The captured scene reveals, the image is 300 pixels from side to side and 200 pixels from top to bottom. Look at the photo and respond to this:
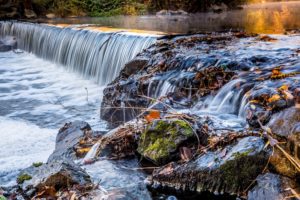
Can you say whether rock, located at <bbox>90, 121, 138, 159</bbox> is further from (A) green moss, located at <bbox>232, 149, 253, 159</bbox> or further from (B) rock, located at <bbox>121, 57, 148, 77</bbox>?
(B) rock, located at <bbox>121, 57, 148, 77</bbox>

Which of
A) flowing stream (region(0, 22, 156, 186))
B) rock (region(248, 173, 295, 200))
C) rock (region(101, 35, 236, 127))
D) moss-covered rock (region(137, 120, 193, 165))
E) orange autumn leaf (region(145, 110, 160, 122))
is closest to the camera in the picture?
rock (region(248, 173, 295, 200))

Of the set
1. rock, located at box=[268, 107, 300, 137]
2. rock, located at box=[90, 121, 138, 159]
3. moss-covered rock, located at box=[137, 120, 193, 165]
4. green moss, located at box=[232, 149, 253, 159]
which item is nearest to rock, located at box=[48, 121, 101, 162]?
rock, located at box=[90, 121, 138, 159]

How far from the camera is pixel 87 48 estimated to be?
1304 centimetres

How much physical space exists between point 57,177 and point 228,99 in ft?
8.10

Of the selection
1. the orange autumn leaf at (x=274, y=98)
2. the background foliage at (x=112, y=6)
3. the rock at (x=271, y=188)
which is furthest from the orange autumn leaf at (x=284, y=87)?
the background foliage at (x=112, y=6)

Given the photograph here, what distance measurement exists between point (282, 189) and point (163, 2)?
2911 cm

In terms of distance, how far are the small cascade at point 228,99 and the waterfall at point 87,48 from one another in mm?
4647

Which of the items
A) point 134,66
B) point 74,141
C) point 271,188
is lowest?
point 74,141

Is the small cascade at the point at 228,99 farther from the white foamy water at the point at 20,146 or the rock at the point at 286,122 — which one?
the white foamy water at the point at 20,146

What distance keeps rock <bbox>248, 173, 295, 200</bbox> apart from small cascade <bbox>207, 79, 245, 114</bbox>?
6.42 ft

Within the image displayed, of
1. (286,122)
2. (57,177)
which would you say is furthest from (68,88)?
(286,122)

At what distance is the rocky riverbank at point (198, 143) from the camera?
3371 mm

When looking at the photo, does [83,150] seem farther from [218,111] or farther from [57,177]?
[218,111]

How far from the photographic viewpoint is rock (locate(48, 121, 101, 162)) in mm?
4961
